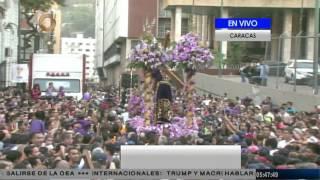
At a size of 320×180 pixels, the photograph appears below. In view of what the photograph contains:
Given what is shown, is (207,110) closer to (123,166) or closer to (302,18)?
(123,166)

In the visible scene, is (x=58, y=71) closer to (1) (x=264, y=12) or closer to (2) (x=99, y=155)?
(1) (x=264, y=12)

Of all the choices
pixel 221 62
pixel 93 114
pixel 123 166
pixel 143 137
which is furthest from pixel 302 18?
pixel 123 166

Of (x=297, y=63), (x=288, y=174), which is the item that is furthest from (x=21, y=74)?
(x=288, y=174)

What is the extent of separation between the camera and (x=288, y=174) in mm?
6527

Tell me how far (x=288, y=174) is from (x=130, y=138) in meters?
5.82

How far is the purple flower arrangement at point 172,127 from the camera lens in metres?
15.1

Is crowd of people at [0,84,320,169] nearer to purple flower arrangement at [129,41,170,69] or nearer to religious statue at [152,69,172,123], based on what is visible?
religious statue at [152,69,172,123]

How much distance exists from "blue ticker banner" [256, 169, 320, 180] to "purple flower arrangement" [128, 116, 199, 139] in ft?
25.9

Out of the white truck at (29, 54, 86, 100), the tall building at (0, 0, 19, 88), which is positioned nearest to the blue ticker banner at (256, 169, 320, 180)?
the white truck at (29, 54, 86, 100)

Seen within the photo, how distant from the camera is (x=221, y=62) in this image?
36906 mm

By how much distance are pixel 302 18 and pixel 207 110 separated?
1228 inches

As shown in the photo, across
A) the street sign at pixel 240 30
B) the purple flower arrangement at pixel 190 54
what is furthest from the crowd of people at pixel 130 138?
the street sign at pixel 240 30

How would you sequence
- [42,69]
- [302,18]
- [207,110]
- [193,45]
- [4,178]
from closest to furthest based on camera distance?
[4,178] → [193,45] → [207,110] → [42,69] → [302,18]

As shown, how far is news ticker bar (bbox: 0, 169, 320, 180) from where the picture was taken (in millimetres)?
6406
